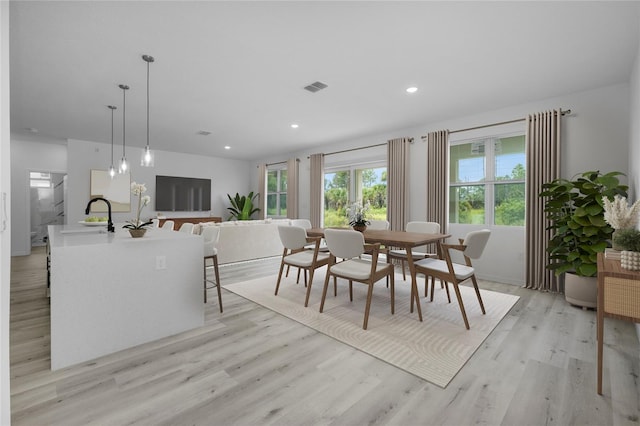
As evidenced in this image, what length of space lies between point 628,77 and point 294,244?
13.3 ft

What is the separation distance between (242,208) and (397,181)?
4.82 metres

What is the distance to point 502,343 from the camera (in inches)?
88.2

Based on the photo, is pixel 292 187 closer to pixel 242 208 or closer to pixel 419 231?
pixel 242 208

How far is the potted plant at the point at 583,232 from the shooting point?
2895 millimetres

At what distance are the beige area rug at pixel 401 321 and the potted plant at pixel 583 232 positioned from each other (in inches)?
24.0

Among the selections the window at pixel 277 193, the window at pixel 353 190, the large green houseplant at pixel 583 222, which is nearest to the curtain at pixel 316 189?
the window at pixel 353 190

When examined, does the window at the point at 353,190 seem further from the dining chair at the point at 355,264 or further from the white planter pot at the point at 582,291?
the white planter pot at the point at 582,291

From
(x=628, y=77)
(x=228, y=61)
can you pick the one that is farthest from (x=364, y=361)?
(x=628, y=77)

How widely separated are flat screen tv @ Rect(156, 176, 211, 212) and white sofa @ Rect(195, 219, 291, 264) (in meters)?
2.97

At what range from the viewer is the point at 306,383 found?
174cm

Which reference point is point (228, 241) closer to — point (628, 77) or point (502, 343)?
point (502, 343)

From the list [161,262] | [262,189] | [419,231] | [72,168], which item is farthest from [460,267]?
[72,168]
